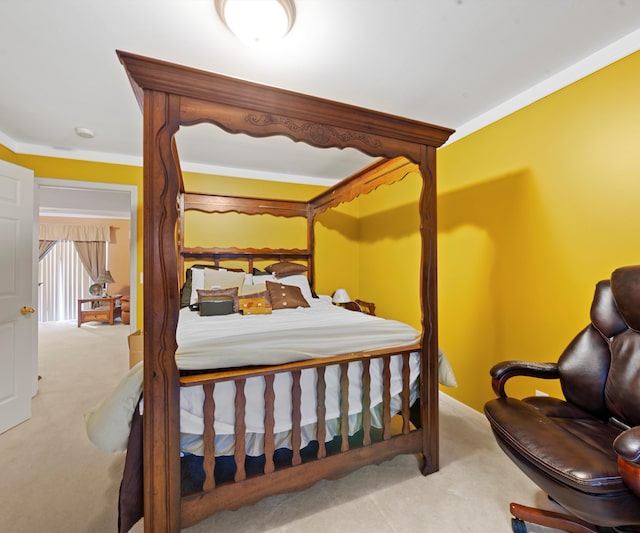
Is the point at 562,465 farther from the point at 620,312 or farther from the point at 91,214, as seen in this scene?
the point at 91,214

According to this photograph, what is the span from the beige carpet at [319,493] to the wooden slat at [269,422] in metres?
0.30

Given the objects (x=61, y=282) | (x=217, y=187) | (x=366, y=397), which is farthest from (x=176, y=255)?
(x=61, y=282)

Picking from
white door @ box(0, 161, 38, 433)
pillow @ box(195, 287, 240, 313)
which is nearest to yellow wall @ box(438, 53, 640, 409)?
pillow @ box(195, 287, 240, 313)

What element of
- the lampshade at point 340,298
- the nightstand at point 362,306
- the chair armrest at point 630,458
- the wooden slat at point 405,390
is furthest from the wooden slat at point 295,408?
the lampshade at point 340,298

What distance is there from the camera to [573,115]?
6.09 ft

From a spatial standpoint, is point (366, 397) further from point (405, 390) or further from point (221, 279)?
point (221, 279)

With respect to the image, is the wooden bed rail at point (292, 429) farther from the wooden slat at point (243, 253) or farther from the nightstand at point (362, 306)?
the wooden slat at point (243, 253)

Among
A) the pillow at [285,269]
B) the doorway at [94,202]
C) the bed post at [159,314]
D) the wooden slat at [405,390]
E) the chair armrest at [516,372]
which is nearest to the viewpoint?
the bed post at [159,314]

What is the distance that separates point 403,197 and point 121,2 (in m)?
2.76

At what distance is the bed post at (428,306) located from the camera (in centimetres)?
179

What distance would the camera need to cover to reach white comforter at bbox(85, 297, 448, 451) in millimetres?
1295

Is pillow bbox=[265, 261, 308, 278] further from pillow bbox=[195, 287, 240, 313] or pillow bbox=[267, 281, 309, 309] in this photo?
pillow bbox=[195, 287, 240, 313]

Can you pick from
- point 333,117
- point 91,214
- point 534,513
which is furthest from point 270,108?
point 91,214

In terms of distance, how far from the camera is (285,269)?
363cm
